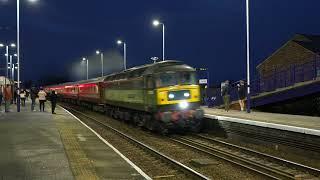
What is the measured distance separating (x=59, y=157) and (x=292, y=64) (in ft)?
65.1

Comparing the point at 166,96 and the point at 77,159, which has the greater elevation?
the point at 166,96

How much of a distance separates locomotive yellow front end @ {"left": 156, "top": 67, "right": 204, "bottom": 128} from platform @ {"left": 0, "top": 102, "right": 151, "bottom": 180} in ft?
10.3

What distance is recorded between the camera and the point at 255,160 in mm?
13680

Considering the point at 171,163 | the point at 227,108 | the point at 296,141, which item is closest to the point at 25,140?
the point at 171,163

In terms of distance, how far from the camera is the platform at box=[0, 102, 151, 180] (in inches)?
418

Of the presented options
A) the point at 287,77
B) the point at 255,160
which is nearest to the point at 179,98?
the point at 255,160

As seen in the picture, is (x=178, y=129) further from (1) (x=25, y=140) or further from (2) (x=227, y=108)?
(1) (x=25, y=140)

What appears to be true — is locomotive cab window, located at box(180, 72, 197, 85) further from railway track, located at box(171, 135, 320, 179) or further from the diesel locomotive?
railway track, located at box(171, 135, 320, 179)

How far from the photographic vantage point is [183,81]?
792 inches

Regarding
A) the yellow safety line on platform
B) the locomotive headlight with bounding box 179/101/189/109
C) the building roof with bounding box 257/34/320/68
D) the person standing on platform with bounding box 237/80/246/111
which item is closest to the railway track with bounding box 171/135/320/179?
the locomotive headlight with bounding box 179/101/189/109

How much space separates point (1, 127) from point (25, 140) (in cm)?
479

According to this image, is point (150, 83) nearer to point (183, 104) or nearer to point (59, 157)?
point (183, 104)

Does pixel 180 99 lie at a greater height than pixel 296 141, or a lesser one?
greater

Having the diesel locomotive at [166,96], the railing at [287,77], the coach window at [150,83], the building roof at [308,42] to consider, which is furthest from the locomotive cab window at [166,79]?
the building roof at [308,42]
